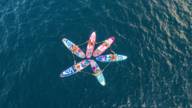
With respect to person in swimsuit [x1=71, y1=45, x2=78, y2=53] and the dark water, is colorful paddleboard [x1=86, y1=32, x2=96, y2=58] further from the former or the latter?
person in swimsuit [x1=71, y1=45, x2=78, y2=53]

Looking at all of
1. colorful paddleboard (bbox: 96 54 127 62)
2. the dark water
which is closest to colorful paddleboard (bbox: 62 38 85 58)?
the dark water

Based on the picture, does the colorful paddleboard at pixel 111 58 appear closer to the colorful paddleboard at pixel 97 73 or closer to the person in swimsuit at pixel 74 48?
the colorful paddleboard at pixel 97 73

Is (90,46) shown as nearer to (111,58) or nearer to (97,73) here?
(111,58)

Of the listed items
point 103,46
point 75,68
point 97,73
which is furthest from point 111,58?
point 75,68

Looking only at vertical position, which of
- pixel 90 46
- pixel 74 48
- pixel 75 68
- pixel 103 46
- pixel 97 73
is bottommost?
pixel 75 68

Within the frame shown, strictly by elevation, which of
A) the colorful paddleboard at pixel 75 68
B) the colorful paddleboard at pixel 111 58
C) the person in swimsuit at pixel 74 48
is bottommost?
the colorful paddleboard at pixel 75 68

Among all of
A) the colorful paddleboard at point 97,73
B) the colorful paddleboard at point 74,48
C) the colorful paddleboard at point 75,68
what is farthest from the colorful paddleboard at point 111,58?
the colorful paddleboard at point 74,48
